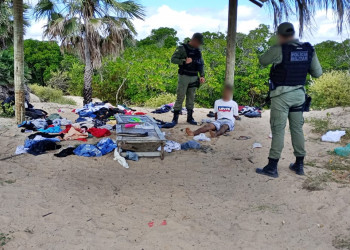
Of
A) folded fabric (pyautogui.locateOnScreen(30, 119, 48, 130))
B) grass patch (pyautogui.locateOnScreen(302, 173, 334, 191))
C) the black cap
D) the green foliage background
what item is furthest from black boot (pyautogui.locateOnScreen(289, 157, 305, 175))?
the green foliage background

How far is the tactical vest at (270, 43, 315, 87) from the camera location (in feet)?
13.1

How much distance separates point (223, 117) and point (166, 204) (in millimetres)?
3588

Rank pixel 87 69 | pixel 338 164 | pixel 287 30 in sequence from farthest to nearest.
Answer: pixel 87 69 < pixel 338 164 < pixel 287 30

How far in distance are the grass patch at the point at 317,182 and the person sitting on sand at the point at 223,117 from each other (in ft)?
8.24

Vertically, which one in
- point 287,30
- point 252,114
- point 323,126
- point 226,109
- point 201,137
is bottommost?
point 201,137

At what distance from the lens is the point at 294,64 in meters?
4.02

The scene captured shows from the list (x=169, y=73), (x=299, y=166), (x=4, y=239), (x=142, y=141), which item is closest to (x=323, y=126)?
(x=299, y=166)

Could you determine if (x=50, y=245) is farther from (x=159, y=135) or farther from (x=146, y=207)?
(x=159, y=135)

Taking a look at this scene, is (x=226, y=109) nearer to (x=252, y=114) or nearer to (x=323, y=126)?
(x=252, y=114)

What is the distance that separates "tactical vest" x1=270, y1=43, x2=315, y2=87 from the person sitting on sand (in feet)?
8.46

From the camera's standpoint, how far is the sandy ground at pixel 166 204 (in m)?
2.91

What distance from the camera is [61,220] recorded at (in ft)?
10.4

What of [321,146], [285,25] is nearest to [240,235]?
[285,25]

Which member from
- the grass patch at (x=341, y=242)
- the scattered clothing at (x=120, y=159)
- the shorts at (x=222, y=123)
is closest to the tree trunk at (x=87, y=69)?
the shorts at (x=222, y=123)
